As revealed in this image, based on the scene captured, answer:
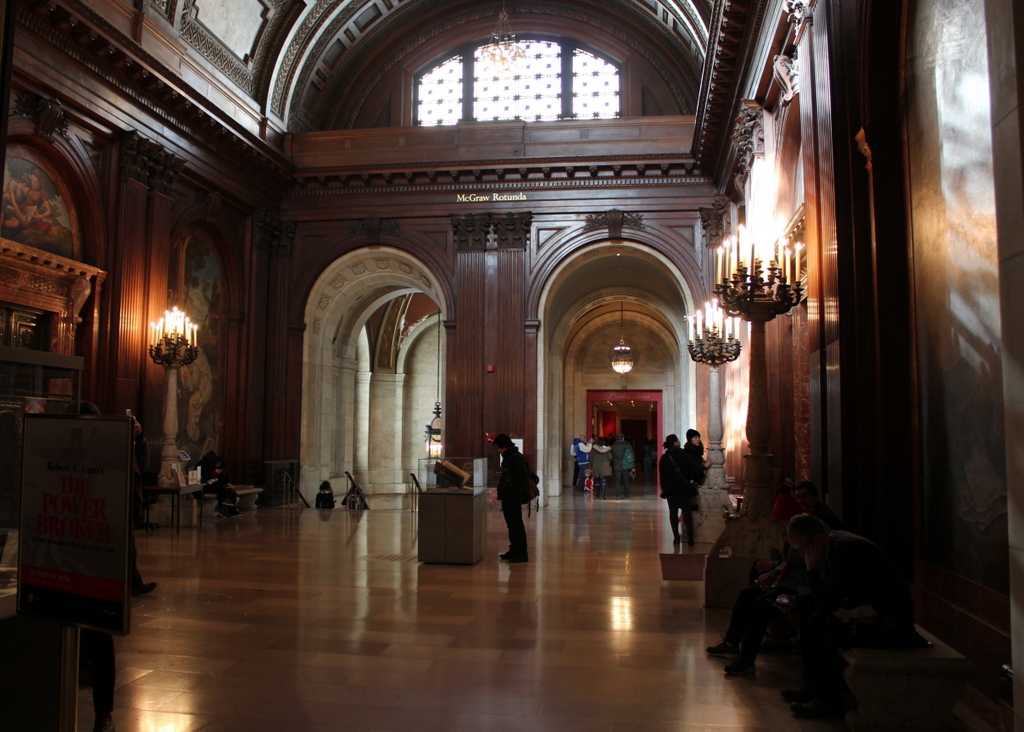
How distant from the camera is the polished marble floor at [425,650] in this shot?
424 cm

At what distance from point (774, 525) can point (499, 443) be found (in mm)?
3594

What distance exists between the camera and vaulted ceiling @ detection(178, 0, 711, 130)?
1634 centimetres

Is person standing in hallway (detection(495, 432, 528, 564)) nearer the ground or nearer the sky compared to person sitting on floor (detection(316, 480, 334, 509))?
nearer the sky

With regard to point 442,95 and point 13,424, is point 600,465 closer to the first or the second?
point 442,95

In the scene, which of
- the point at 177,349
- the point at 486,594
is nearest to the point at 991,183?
the point at 486,594

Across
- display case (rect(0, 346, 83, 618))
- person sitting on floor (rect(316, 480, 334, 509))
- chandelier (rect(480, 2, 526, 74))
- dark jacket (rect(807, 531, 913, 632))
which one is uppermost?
chandelier (rect(480, 2, 526, 74))

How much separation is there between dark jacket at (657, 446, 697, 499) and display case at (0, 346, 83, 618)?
26.4ft

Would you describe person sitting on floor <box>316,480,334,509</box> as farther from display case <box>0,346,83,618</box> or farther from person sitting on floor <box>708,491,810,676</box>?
display case <box>0,346,83,618</box>

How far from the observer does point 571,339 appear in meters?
27.2

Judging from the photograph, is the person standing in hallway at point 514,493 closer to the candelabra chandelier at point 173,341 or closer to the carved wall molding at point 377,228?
the candelabra chandelier at point 173,341

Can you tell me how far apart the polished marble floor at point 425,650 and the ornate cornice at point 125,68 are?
7713 millimetres

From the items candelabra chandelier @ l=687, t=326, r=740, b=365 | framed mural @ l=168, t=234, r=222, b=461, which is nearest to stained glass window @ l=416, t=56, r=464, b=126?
framed mural @ l=168, t=234, r=222, b=461

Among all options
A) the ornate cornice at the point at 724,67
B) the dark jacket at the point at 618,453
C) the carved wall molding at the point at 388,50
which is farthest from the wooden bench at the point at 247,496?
the ornate cornice at the point at 724,67

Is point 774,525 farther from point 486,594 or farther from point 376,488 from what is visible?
point 376,488
